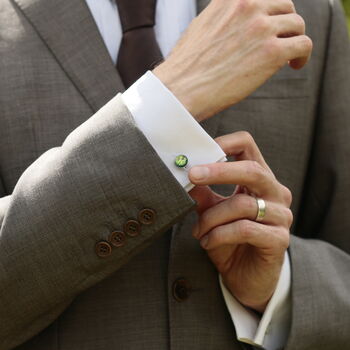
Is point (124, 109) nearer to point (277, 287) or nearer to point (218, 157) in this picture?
point (218, 157)

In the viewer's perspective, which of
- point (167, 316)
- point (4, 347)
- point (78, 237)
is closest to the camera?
point (78, 237)

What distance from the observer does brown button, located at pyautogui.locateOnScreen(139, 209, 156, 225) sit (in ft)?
4.78

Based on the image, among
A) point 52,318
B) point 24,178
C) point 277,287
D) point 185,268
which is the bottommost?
point 277,287

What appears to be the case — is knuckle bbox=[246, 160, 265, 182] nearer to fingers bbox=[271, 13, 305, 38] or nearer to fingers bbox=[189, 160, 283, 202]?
fingers bbox=[189, 160, 283, 202]

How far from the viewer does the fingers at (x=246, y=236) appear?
61.0 inches

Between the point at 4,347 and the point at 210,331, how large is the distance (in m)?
0.48

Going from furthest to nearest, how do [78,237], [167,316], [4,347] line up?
1. [167,316]
2. [4,347]
3. [78,237]

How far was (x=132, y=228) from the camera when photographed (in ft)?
4.80

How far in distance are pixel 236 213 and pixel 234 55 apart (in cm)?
34

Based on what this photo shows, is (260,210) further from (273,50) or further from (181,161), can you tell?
(273,50)

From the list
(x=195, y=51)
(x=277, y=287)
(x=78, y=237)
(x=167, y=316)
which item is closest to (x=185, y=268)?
(x=167, y=316)

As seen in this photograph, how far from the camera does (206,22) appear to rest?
1.64m

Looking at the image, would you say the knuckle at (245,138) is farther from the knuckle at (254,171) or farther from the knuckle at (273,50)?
the knuckle at (273,50)

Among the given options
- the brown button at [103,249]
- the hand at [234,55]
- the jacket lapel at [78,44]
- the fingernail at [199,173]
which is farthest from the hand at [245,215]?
the jacket lapel at [78,44]
